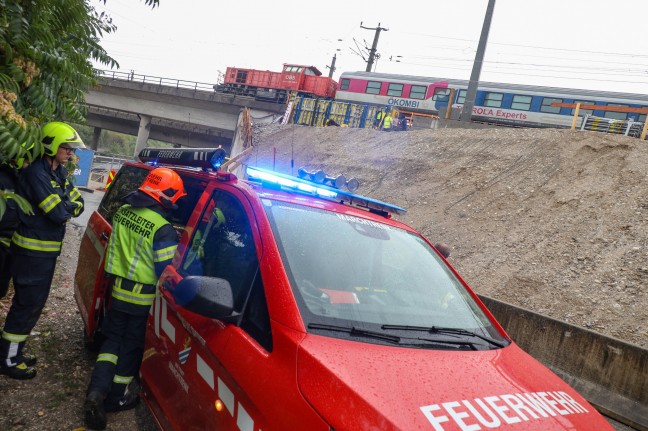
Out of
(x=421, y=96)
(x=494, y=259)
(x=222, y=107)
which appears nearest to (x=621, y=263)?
(x=494, y=259)

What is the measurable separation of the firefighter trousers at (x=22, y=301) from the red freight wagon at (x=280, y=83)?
1274 inches

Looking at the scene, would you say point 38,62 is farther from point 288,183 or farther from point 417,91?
point 417,91

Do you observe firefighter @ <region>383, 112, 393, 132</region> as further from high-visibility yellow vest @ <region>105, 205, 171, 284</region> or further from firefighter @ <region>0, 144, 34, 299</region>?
high-visibility yellow vest @ <region>105, 205, 171, 284</region>

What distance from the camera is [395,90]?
30.1 metres

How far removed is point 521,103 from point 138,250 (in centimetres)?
2642

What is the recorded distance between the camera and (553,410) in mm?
1903

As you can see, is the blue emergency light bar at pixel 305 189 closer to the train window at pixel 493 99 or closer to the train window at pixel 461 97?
the train window at pixel 493 99

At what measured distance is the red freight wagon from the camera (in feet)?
114

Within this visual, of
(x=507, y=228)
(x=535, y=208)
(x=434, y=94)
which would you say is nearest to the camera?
(x=507, y=228)

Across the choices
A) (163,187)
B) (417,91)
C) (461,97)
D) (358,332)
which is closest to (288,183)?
(163,187)

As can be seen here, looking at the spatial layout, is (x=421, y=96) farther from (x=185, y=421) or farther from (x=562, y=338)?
(x=185, y=421)

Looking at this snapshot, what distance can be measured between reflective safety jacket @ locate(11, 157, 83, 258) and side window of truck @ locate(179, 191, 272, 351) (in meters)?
1.29

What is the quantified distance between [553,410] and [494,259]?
9034 mm

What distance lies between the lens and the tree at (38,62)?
104 inches
